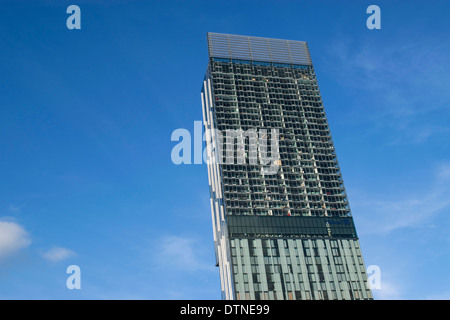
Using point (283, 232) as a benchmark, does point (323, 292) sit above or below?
below

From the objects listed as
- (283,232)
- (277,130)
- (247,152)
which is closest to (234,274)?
(283,232)

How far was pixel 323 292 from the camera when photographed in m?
162

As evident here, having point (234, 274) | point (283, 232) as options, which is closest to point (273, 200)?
point (283, 232)

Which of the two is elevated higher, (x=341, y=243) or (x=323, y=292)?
(x=341, y=243)

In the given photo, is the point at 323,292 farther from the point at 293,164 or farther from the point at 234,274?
the point at 293,164

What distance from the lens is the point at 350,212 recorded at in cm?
18575

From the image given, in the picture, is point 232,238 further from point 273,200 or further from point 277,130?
point 277,130
